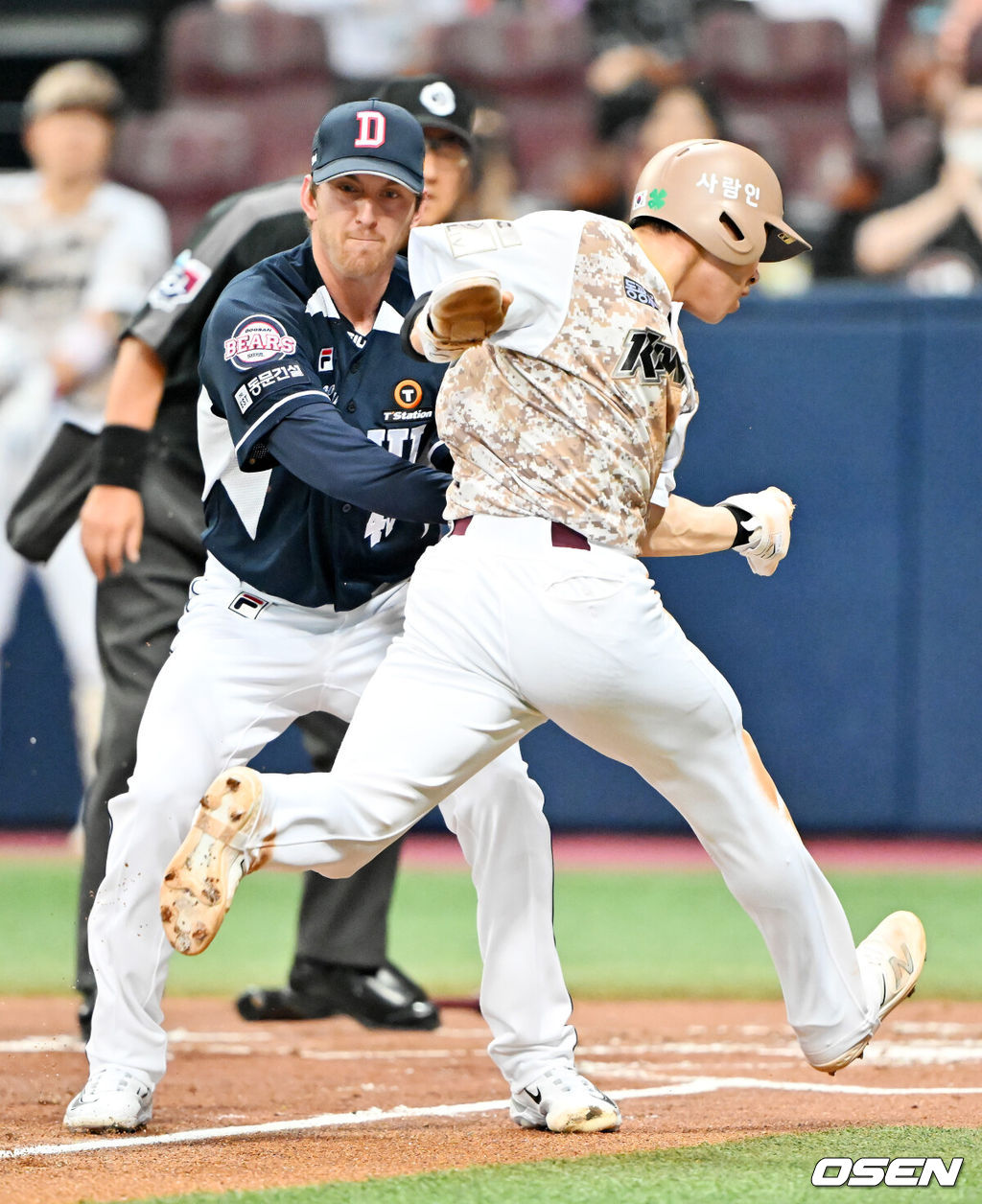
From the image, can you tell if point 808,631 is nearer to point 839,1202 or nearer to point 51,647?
point 51,647

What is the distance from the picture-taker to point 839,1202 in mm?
2824

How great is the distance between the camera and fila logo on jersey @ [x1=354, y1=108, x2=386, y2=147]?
352 centimetres

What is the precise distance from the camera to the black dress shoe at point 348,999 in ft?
15.9

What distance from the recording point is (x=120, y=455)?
4488mm

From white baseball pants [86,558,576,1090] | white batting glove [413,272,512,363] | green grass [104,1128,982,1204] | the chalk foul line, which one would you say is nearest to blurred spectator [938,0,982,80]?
the chalk foul line

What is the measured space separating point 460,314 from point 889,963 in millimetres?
1578

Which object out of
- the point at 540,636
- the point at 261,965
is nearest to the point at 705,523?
the point at 540,636

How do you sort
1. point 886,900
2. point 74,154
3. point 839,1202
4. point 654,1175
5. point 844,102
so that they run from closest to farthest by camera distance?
point 839,1202, point 654,1175, point 886,900, point 74,154, point 844,102

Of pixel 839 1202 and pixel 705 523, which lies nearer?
pixel 839 1202

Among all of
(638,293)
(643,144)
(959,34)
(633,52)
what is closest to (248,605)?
(638,293)

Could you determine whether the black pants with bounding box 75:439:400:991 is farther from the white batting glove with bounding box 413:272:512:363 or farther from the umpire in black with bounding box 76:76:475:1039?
the white batting glove with bounding box 413:272:512:363

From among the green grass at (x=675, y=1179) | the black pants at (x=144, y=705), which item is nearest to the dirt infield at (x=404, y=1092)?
the green grass at (x=675, y=1179)

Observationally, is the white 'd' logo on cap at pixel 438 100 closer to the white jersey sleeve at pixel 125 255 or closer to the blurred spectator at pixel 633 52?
the white jersey sleeve at pixel 125 255

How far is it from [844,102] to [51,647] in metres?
5.24
